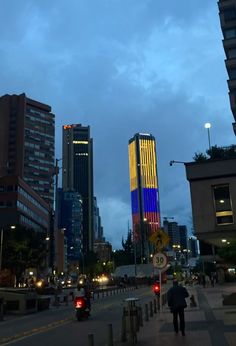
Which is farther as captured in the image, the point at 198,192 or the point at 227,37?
the point at 227,37

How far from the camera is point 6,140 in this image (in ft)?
532

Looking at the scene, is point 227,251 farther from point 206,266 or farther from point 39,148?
point 39,148

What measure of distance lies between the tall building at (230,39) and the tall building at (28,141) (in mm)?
95603

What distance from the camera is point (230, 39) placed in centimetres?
7519

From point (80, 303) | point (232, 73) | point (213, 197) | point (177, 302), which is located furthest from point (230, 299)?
Answer: point (232, 73)

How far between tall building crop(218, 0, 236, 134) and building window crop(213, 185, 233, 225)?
22.9 meters

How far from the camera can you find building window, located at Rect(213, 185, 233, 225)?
52.0m

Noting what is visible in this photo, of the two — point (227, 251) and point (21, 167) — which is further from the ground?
point (21, 167)

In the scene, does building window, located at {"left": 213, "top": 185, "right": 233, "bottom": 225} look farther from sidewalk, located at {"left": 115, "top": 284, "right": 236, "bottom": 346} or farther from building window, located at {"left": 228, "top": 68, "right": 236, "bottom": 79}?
sidewalk, located at {"left": 115, "top": 284, "right": 236, "bottom": 346}

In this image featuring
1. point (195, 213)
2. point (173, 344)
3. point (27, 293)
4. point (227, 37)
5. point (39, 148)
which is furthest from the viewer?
point (39, 148)

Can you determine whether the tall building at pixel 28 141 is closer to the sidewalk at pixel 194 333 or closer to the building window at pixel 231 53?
the building window at pixel 231 53

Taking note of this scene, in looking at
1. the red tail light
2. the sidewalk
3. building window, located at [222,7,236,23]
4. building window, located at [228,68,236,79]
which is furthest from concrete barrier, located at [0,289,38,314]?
building window, located at [222,7,236,23]

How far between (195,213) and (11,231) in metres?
28.6

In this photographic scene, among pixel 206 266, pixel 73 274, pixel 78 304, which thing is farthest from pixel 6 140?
pixel 78 304
